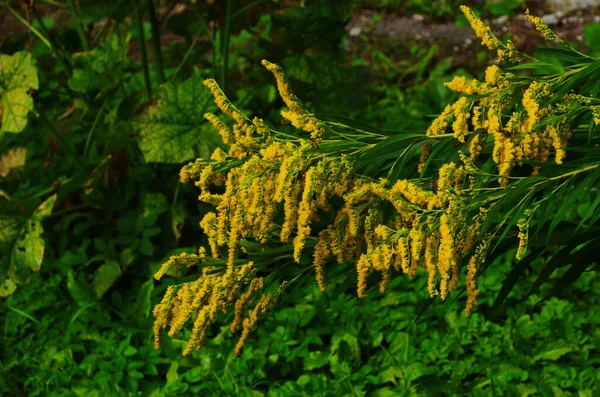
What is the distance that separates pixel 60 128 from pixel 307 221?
7.32 ft

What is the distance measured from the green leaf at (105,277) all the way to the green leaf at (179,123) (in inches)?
19.8

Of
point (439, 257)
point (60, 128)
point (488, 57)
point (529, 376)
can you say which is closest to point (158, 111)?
point (60, 128)

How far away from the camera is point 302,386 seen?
279 cm

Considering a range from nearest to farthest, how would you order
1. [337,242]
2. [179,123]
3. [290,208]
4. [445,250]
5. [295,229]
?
[445,250] → [290,208] → [337,242] → [295,229] → [179,123]

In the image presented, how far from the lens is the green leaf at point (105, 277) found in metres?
3.32

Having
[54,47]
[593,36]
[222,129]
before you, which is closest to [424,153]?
[222,129]

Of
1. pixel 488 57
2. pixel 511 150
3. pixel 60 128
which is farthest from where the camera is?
pixel 488 57

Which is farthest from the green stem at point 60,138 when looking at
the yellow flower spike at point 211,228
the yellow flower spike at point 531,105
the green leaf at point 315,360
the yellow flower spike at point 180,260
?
the yellow flower spike at point 531,105

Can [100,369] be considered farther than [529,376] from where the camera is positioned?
Yes

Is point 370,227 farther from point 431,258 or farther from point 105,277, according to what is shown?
point 105,277

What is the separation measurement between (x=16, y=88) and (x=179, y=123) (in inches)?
21.9

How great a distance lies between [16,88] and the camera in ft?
10.1

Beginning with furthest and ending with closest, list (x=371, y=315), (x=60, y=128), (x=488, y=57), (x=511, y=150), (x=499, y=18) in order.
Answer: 1. (x=499, y=18)
2. (x=488, y=57)
3. (x=60, y=128)
4. (x=371, y=315)
5. (x=511, y=150)

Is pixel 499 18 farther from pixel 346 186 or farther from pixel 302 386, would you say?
pixel 346 186
